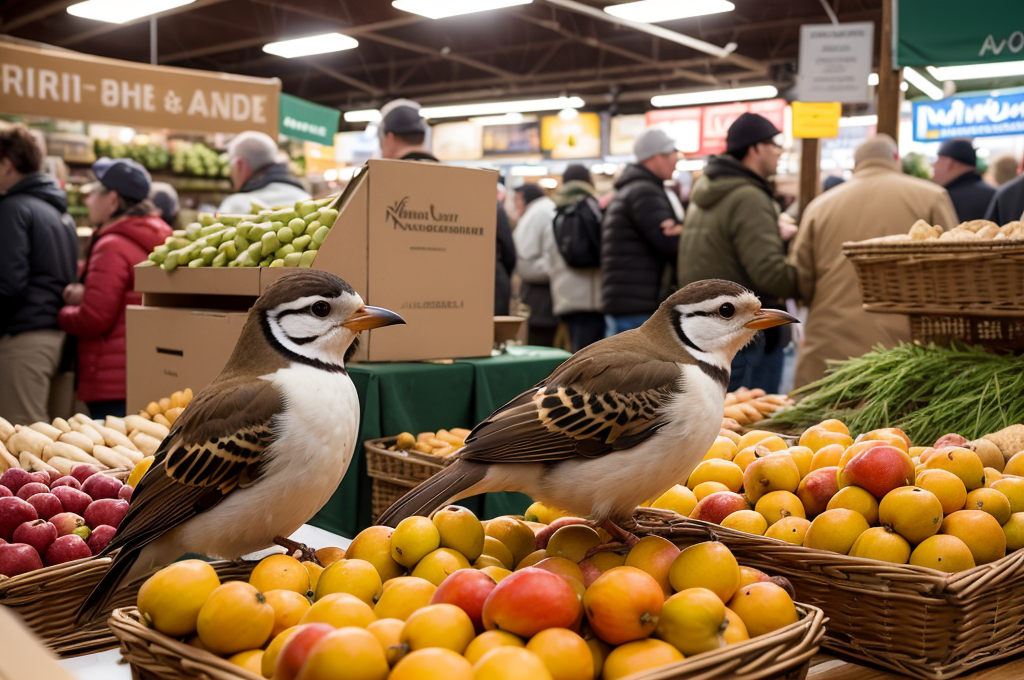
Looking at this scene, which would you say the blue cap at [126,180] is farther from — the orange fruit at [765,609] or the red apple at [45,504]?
the orange fruit at [765,609]

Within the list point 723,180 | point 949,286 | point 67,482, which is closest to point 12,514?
point 67,482

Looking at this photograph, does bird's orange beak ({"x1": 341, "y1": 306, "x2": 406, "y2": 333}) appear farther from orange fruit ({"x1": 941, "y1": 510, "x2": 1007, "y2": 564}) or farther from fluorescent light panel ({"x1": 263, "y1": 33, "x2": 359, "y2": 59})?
fluorescent light panel ({"x1": 263, "y1": 33, "x2": 359, "y2": 59})

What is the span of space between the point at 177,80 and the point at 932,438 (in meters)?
5.37

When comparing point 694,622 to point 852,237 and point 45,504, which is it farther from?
point 852,237

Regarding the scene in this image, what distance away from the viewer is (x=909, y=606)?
50.9 inches

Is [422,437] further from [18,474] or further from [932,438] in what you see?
[932,438]

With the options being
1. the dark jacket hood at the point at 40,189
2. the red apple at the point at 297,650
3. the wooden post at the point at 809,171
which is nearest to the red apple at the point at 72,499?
the red apple at the point at 297,650

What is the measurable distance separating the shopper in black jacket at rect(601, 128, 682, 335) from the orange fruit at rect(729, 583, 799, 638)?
155 inches

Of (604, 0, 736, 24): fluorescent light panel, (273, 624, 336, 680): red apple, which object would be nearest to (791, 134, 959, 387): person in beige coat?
(273, 624, 336, 680): red apple

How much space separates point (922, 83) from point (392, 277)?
468 inches

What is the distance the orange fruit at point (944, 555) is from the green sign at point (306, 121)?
25.9 feet

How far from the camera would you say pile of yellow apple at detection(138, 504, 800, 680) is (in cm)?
93

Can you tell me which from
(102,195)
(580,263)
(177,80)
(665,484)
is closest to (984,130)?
(580,263)

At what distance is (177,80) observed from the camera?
580 centimetres
